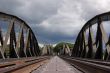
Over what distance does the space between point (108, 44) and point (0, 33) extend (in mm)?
13899

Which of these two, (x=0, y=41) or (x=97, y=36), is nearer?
(x=0, y=41)

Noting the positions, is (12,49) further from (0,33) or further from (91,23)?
(91,23)

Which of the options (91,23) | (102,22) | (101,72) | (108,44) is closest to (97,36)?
(102,22)

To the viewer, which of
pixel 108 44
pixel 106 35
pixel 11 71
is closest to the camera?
pixel 11 71

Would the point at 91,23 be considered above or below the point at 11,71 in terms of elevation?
above

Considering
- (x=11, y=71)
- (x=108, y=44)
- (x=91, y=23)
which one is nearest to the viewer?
(x=11, y=71)

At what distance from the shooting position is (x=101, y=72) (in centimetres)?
1514

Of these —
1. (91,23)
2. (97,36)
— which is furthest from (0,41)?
(91,23)

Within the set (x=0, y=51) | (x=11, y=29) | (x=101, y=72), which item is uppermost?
(x=11, y=29)

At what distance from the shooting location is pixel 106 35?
142ft

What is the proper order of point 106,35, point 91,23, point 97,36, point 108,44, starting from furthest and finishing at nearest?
point 91,23 < point 97,36 < point 106,35 < point 108,44

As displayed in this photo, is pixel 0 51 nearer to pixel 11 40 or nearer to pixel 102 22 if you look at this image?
pixel 11 40

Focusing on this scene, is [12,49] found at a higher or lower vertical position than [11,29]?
lower

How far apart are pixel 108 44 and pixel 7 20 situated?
17.1 meters
